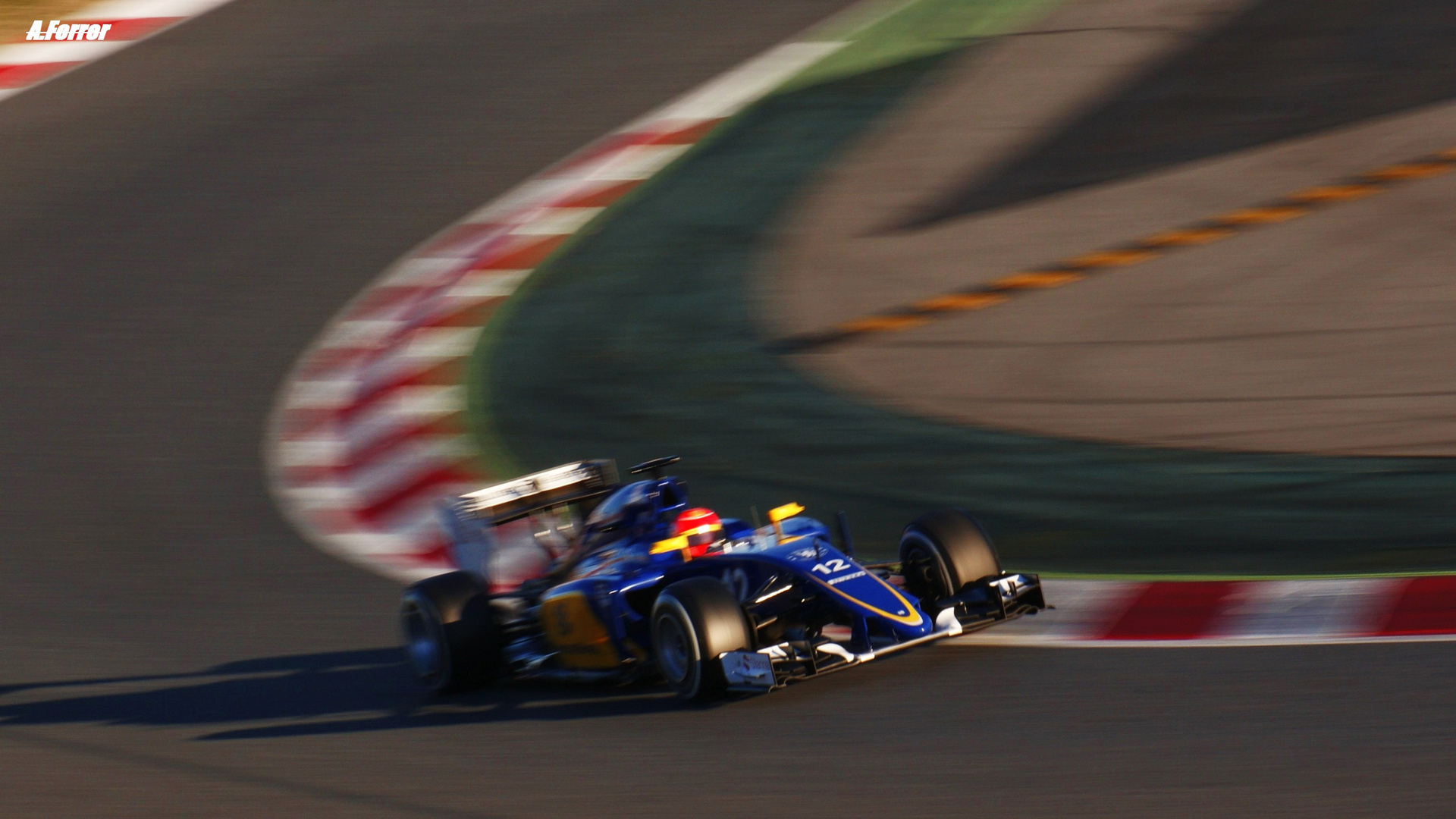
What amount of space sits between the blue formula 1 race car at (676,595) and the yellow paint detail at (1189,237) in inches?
209

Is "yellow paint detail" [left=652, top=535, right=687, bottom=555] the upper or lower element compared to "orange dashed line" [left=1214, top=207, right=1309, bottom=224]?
lower

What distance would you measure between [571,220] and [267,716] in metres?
7.17

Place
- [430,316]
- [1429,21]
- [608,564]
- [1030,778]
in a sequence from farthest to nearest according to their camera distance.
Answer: [1429,21], [430,316], [608,564], [1030,778]

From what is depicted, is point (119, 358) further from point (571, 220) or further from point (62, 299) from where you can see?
Answer: point (571, 220)

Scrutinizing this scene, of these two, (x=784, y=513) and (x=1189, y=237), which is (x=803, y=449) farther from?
(x=1189, y=237)

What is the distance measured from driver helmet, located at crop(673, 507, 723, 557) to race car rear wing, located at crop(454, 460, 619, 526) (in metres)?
0.79

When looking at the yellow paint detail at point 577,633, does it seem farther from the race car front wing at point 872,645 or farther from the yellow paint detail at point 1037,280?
the yellow paint detail at point 1037,280

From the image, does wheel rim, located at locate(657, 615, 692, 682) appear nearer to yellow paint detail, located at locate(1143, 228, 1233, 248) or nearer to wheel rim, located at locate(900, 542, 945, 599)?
wheel rim, located at locate(900, 542, 945, 599)

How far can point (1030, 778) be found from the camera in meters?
5.00

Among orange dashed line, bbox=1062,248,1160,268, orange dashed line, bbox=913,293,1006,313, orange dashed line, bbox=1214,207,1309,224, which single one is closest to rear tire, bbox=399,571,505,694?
orange dashed line, bbox=913,293,1006,313

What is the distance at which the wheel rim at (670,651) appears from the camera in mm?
6008

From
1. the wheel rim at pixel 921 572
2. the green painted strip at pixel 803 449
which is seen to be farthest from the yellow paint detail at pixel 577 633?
the green painted strip at pixel 803 449

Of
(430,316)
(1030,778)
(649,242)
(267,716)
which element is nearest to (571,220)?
(649,242)

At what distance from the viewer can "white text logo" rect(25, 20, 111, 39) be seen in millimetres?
18453
